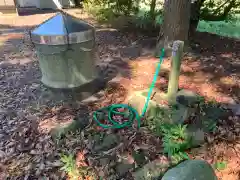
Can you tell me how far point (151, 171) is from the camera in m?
2.56

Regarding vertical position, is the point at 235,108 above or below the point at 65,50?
Answer: below

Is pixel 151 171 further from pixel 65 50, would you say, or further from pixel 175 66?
pixel 65 50

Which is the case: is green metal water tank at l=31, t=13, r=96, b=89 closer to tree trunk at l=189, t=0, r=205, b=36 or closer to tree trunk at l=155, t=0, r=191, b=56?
tree trunk at l=155, t=0, r=191, b=56

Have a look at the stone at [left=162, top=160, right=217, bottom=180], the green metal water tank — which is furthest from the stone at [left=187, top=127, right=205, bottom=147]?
the green metal water tank

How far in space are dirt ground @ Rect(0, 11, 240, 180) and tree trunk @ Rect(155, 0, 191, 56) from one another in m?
0.48

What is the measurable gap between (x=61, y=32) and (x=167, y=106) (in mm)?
1769

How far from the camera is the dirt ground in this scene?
2.81 meters

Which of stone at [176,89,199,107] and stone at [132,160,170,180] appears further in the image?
stone at [176,89,199,107]

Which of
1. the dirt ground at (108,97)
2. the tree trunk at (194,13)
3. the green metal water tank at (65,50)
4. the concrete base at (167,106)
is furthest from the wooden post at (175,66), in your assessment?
the tree trunk at (194,13)

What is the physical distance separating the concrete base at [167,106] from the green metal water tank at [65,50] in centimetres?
89

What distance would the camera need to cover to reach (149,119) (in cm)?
322

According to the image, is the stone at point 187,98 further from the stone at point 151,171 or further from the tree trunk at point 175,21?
the tree trunk at point 175,21

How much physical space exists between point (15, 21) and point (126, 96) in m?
7.34

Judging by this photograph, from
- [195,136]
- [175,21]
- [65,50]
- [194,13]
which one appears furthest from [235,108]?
[194,13]
